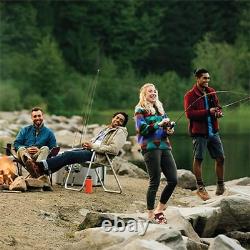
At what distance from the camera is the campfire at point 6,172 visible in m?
10.5

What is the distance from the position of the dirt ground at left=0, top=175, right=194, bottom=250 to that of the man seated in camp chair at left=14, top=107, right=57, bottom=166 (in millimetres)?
507

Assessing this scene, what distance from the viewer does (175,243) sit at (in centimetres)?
757

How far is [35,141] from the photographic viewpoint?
10.8 meters

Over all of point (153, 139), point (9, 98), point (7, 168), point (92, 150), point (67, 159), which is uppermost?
point (153, 139)

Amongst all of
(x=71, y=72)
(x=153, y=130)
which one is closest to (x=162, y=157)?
(x=153, y=130)

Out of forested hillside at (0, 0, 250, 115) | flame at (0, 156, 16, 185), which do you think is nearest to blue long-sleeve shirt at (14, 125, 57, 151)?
flame at (0, 156, 16, 185)

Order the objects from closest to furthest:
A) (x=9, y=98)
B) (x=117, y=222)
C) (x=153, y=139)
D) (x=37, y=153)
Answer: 1. (x=117, y=222)
2. (x=153, y=139)
3. (x=37, y=153)
4. (x=9, y=98)

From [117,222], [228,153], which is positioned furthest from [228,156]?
[117,222]

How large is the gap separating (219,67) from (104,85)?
7.18 meters

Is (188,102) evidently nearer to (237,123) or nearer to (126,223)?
(126,223)

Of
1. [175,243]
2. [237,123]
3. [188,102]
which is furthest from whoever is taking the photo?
[237,123]

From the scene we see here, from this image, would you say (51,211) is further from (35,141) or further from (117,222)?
(35,141)

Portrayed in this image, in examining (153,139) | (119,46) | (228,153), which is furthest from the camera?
(119,46)

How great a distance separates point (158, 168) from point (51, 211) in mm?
1378
